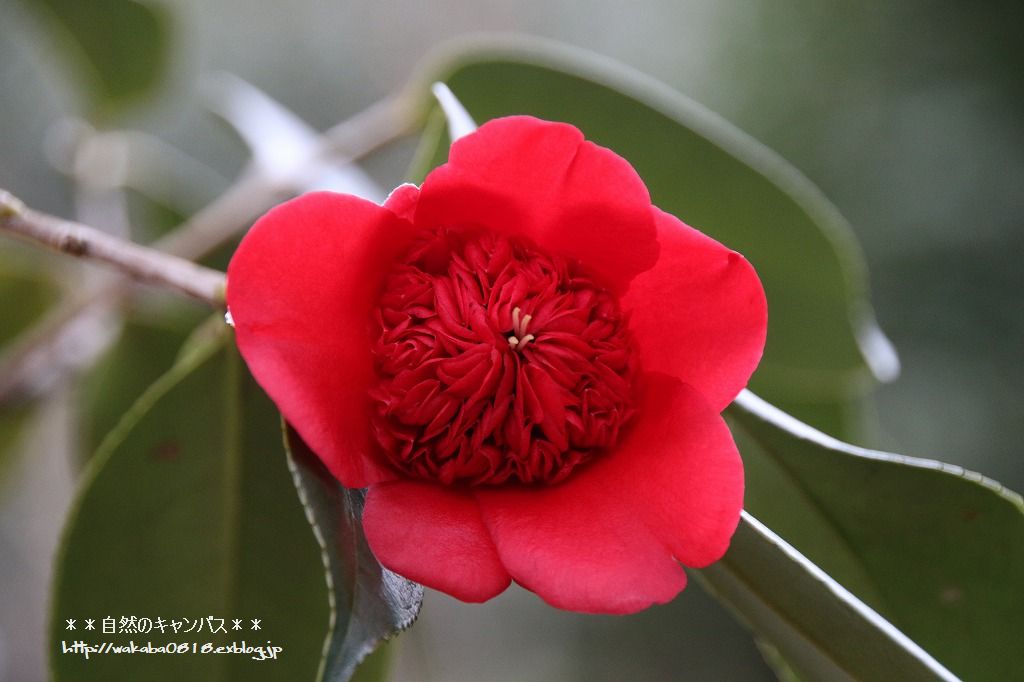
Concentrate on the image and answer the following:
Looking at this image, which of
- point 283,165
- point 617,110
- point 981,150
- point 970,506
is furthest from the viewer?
point 981,150

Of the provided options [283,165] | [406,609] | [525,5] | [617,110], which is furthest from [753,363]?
[525,5]

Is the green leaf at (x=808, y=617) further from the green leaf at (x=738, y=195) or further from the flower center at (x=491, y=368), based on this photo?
the green leaf at (x=738, y=195)

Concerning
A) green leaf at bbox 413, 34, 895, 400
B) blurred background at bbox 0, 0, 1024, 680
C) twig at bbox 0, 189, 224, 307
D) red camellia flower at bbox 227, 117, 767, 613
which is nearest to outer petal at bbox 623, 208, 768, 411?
red camellia flower at bbox 227, 117, 767, 613

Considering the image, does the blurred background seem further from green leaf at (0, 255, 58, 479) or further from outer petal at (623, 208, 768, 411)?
outer petal at (623, 208, 768, 411)

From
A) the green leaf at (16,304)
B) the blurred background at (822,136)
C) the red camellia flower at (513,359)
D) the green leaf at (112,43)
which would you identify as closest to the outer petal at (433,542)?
the red camellia flower at (513,359)

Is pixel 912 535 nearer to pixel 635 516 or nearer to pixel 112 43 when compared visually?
pixel 635 516

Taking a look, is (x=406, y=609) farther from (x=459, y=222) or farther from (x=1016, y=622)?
(x=1016, y=622)
